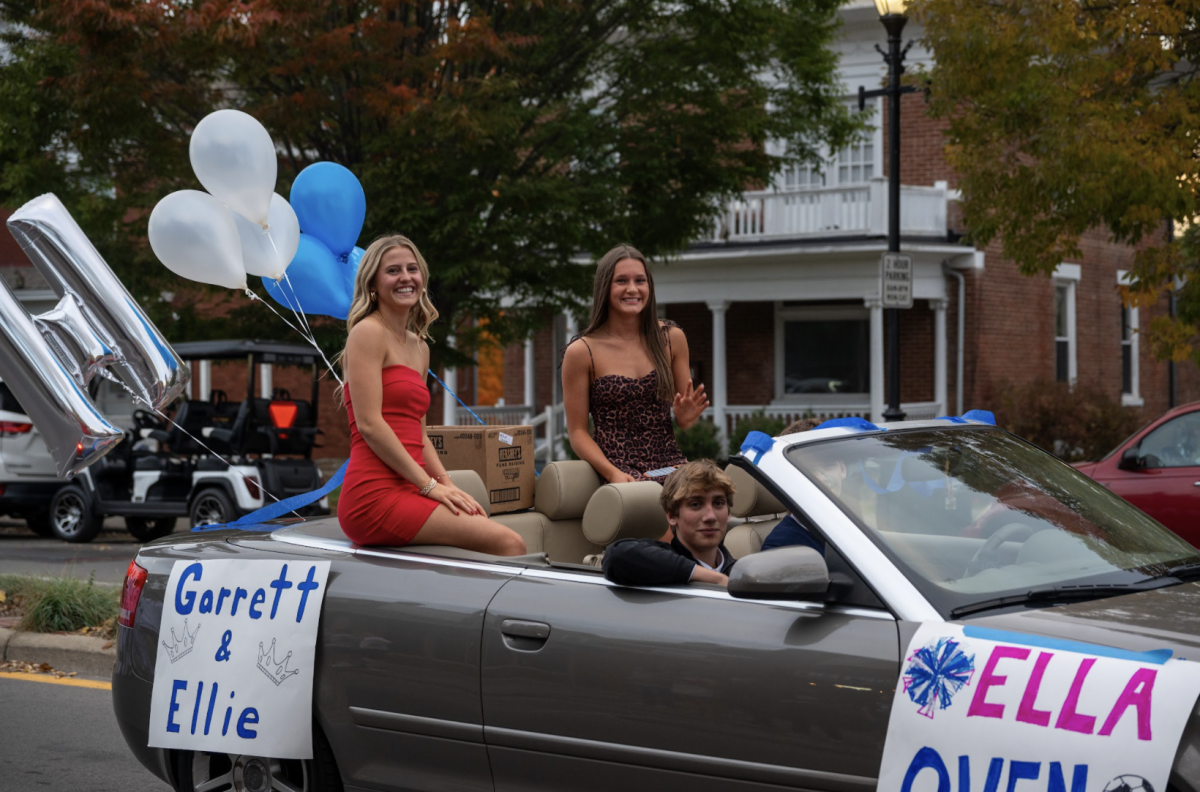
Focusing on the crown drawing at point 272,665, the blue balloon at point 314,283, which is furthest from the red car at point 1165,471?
the crown drawing at point 272,665

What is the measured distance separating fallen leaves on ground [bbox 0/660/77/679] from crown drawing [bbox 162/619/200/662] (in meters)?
3.84

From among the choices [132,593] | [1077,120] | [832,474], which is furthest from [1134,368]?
[132,593]

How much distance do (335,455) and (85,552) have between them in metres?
12.9

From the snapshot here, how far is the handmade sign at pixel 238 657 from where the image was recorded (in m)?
4.25

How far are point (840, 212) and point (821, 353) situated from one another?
2.82m

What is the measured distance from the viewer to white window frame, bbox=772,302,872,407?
74.4 ft

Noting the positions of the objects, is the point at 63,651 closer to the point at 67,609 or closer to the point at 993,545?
the point at 67,609

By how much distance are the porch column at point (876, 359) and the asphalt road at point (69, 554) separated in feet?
33.9

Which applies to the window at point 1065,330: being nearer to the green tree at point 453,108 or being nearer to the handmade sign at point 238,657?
the green tree at point 453,108

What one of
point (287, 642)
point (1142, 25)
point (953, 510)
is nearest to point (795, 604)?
point (953, 510)

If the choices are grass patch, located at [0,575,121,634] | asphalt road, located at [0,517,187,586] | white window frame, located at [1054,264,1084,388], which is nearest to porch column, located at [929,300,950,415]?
white window frame, located at [1054,264,1084,388]

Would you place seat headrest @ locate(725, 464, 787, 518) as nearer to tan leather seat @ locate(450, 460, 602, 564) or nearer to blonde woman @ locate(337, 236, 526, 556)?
tan leather seat @ locate(450, 460, 602, 564)

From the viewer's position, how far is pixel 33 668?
26.4ft

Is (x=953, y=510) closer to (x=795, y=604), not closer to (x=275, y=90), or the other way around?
(x=795, y=604)
